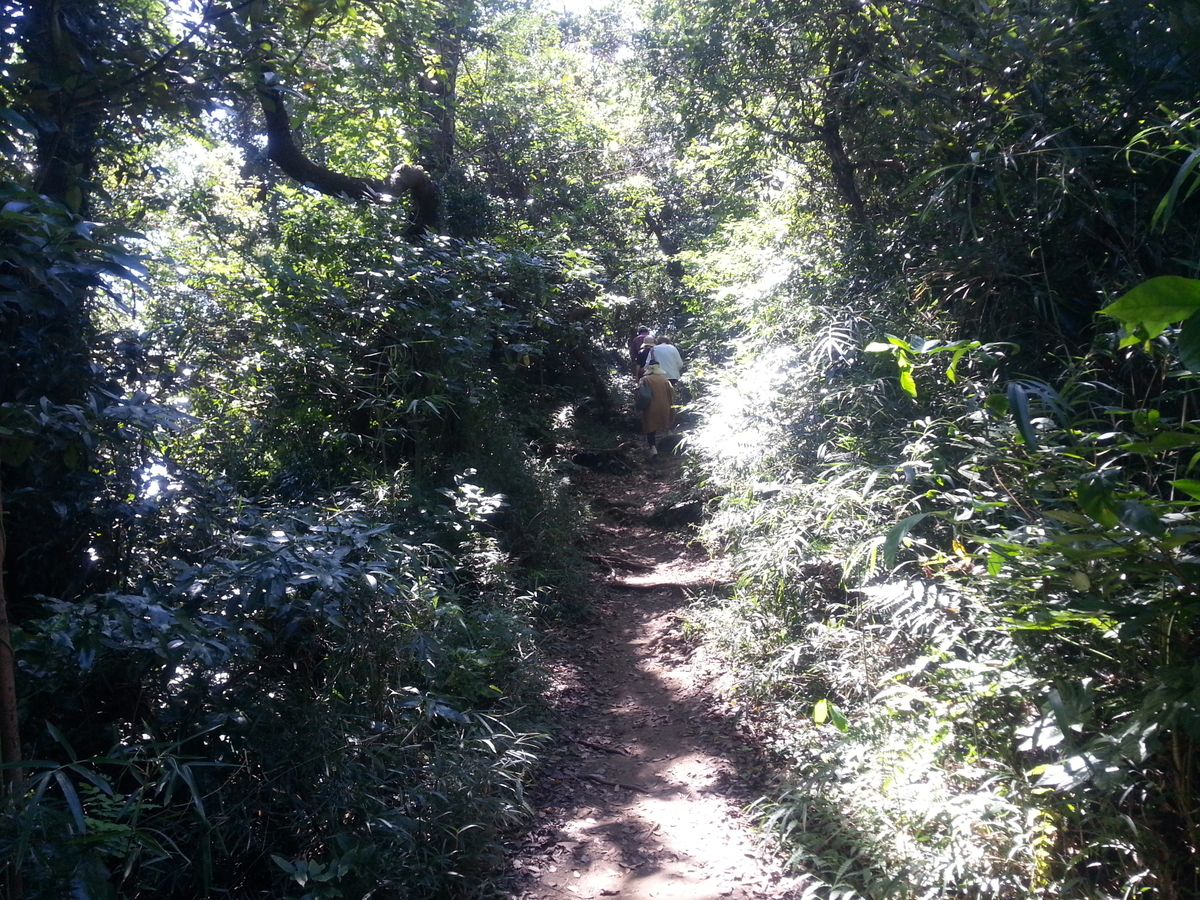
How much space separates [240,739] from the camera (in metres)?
3.14

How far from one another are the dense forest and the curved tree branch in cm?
8

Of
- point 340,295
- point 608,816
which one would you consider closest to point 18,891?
point 608,816

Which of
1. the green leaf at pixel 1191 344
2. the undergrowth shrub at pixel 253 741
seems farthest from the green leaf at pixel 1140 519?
the undergrowth shrub at pixel 253 741

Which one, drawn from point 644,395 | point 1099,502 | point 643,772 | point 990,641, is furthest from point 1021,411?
point 644,395

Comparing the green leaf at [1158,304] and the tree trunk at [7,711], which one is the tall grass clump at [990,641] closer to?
the green leaf at [1158,304]

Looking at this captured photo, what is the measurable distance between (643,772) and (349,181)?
674cm

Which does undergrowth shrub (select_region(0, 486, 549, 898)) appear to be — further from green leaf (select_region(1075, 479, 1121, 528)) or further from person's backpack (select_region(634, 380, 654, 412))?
person's backpack (select_region(634, 380, 654, 412))

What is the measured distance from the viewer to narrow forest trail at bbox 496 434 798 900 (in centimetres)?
364

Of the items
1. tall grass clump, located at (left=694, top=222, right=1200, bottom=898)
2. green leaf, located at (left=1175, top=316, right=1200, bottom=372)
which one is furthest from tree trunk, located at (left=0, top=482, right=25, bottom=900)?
green leaf, located at (left=1175, top=316, right=1200, bottom=372)

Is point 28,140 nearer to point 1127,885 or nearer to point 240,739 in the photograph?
point 240,739

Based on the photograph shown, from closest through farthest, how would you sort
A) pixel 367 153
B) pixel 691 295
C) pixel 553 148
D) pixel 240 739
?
pixel 240 739
pixel 367 153
pixel 553 148
pixel 691 295

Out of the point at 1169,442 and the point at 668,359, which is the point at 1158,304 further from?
the point at 668,359

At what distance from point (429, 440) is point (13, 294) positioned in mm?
4438

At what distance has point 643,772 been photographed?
15.3 feet
